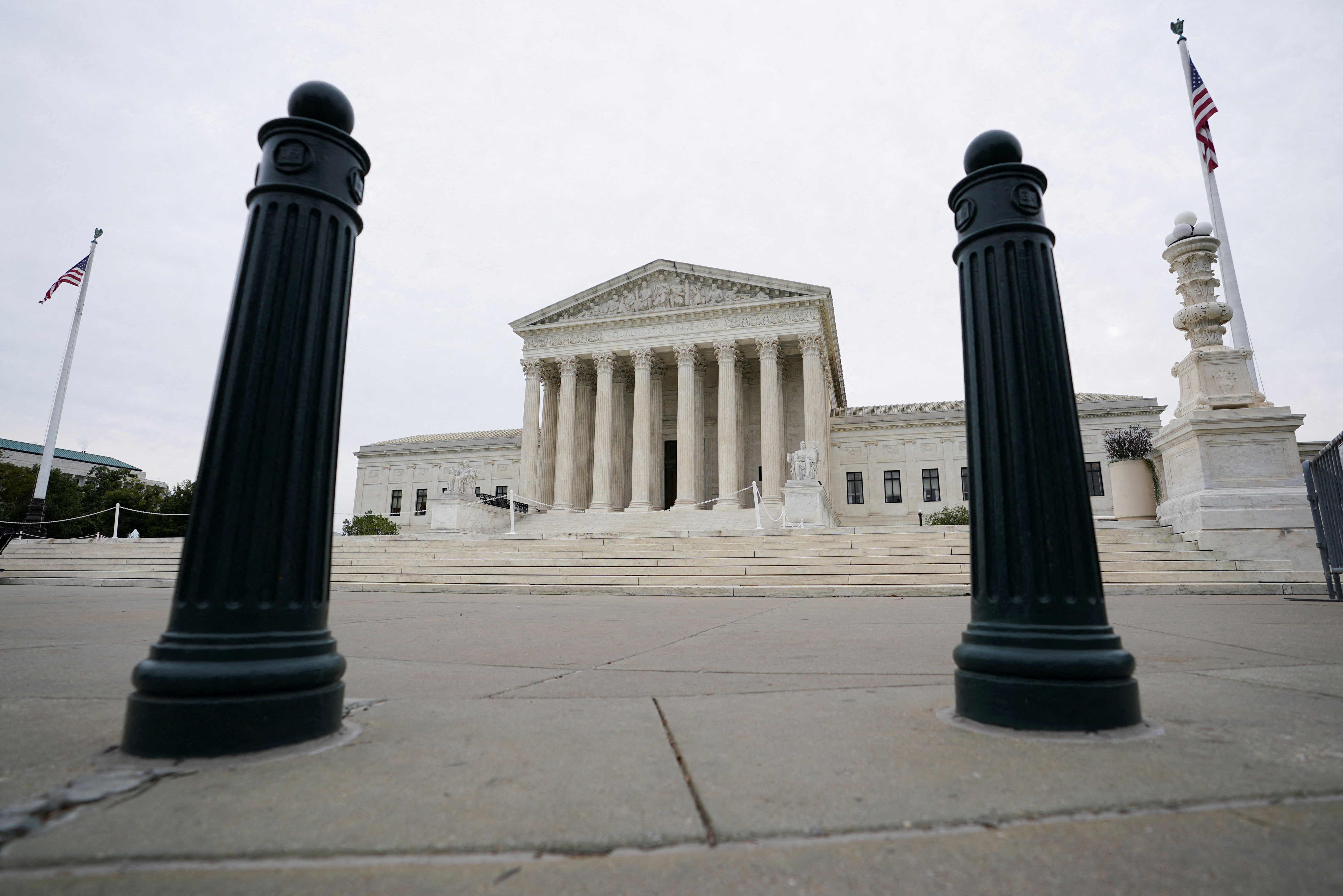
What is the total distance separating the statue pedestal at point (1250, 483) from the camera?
421 inches

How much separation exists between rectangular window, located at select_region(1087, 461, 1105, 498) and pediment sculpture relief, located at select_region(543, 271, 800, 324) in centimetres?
2314

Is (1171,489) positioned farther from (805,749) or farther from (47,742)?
(47,742)

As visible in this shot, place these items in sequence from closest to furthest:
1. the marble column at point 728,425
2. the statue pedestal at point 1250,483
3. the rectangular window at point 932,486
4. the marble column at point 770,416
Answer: the statue pedestal at point 1250,483
the marble column at point 728,425
the marble column at point 770,416
the rectangular window at point 932,486

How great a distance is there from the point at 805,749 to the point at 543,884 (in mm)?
1013

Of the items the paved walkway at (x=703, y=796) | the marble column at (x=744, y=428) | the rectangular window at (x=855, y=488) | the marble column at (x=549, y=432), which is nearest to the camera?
the paved walkway at (x=703, y=796)

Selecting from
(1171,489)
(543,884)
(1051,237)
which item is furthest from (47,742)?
(1171,489)

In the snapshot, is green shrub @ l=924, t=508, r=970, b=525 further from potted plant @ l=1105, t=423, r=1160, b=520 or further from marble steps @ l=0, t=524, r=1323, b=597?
potted plant @ l=1105, t=423, r=1160, b=520

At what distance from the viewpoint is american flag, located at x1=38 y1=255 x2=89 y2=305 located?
2427cm

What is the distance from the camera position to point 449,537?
2612cm

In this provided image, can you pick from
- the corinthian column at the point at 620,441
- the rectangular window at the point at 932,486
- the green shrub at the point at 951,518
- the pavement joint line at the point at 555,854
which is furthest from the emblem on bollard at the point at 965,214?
the rectangular window at the point at 932,486

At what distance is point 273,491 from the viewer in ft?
7.16

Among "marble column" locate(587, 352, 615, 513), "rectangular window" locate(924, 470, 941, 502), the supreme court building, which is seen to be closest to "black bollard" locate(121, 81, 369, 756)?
the supreme court building

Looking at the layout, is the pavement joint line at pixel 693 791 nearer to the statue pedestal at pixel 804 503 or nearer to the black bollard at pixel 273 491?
the black bollard at pixel 273 491

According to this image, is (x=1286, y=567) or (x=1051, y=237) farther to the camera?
(x=1286, y=567)
